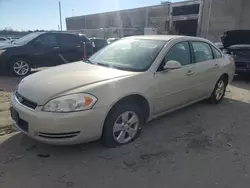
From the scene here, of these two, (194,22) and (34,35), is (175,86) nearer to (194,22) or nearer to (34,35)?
(34,35)

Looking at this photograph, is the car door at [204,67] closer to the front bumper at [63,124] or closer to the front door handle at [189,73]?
the front door handle at [189,73]

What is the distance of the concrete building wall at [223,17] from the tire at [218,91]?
32848mm

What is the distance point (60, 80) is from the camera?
341cm

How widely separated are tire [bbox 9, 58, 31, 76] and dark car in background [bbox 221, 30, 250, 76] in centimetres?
704

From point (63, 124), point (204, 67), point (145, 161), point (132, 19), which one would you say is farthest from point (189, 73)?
point (132, 19)

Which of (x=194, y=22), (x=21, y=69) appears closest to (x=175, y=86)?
(x=21, y=69)

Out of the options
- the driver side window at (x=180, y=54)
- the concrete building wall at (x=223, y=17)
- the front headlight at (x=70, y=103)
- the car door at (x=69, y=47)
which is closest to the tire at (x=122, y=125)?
the front headlight at (x=70, y=103)

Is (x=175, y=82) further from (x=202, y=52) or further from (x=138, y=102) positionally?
(x=202, y=52)

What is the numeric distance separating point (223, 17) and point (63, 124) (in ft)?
131

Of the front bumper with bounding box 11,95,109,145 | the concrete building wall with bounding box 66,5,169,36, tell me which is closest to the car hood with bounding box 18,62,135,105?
the front bumper with bounding box 11,95,109,145

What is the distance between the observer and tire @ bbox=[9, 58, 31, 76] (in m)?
8.41

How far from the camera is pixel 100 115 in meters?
3.15

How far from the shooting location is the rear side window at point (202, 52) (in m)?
4.84

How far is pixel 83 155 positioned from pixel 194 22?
45.0m
